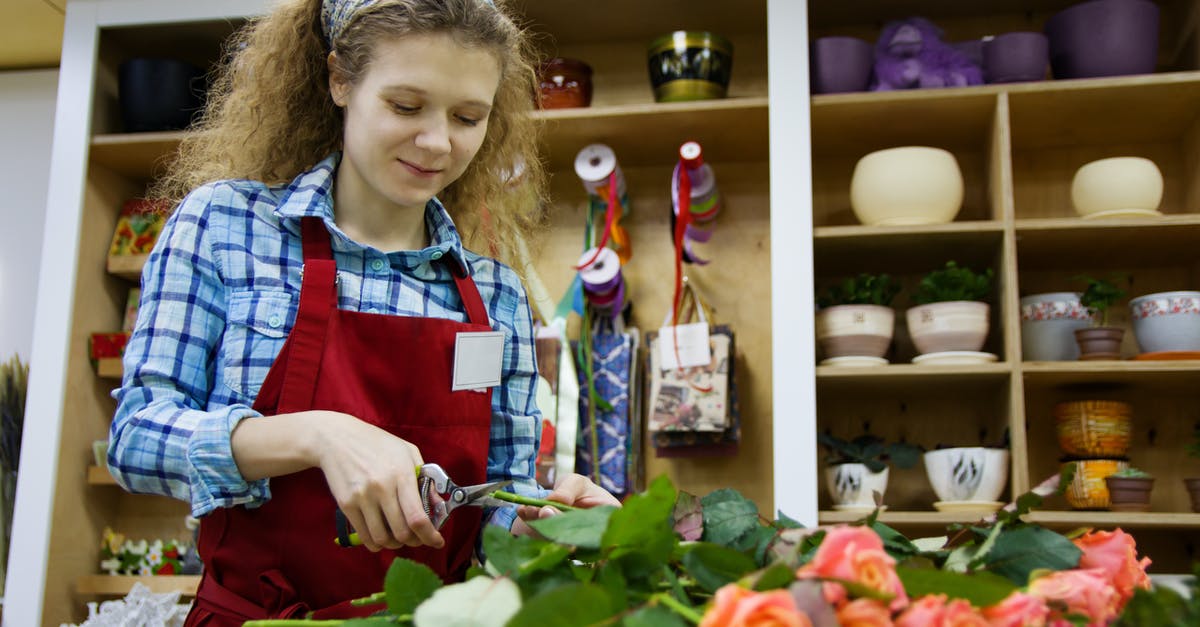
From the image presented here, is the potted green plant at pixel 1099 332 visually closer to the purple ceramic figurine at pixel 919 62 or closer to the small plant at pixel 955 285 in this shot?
the small plant at pixel 955 285

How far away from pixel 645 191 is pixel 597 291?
0.37 m

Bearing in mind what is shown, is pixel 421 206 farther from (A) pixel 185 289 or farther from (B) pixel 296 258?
(A) pixel 185 289

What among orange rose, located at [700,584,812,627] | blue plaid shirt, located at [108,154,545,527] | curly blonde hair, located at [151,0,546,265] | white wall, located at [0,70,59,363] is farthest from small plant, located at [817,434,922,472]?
white wall, located at [0,70,59,363]

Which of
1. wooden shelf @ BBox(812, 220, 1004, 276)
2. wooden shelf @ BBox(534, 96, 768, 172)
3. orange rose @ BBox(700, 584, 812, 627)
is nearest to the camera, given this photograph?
orange rose @ BBox(700, 584, 812, 627)

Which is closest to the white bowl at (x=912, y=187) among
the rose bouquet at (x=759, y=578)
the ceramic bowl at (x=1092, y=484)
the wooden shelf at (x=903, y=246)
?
the wooden shelf at (x=903, y=246)

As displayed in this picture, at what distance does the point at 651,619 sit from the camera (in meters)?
0.43

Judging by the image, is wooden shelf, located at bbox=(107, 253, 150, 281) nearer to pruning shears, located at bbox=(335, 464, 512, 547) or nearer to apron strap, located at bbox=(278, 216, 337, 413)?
apron strap, located at bbox=(278, 216, 337, 413)

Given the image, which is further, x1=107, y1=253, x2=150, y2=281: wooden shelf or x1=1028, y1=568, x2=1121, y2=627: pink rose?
x1=107, y1=253, x2=150, y2=281: wooden shelf

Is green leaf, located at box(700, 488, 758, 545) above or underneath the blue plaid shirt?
underneath

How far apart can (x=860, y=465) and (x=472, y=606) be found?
1974 mm

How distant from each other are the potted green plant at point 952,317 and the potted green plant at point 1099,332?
0.18 meters

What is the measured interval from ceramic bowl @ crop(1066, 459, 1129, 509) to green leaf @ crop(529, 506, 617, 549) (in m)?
1.98

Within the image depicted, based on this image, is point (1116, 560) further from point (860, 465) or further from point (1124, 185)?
point (1124, 185)

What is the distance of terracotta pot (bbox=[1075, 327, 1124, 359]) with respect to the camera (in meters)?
2.26
